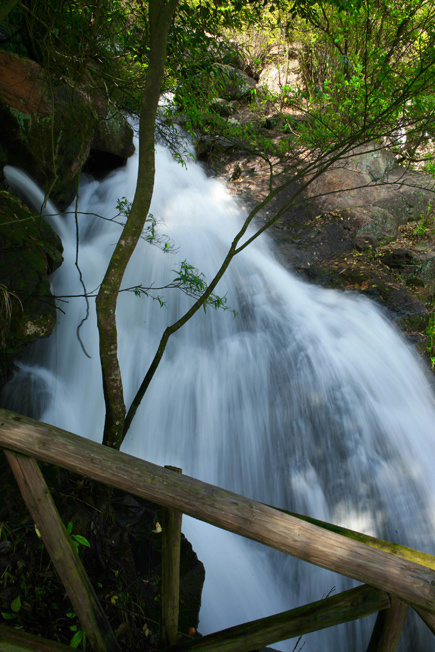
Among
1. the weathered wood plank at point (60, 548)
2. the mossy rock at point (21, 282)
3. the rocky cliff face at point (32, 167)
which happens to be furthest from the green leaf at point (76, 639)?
the mossy rock at point (21, 282)

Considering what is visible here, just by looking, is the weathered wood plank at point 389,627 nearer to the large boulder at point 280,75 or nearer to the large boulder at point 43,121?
the large boulder at point 43,121

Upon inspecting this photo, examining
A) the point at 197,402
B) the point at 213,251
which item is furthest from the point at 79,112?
the point at 197,402

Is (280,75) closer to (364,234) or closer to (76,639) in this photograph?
(364,234)

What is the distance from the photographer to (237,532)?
1.41 metres

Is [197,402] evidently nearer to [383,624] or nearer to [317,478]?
[317,478]

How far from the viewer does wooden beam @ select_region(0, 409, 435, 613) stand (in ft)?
4.41

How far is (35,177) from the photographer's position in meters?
5.34

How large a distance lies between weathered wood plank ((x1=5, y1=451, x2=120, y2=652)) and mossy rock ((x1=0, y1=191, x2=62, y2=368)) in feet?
6.87

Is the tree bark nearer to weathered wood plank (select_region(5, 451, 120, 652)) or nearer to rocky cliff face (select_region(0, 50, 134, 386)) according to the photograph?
rocky cliff face (select_region(0, 50, 134, 386))

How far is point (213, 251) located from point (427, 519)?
16.6 feet

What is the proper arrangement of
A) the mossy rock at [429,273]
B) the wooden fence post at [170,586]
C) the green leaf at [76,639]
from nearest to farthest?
the wooden fence post at [170,586], the green leaf at [76,639], the mossy rock at [429,273]

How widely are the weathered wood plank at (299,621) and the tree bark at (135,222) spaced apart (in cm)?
176

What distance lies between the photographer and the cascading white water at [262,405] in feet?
12.4

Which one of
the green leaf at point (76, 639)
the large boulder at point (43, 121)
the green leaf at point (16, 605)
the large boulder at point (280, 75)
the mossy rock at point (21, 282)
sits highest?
the large boulder at point (280, 75)
